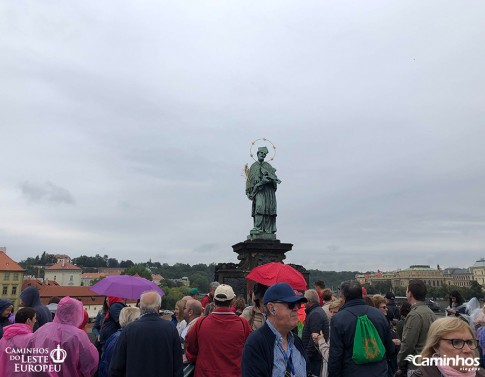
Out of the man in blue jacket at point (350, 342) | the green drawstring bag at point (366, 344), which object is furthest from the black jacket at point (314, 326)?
the green drawstring bag at point (366, 344)

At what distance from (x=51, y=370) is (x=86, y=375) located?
40cm

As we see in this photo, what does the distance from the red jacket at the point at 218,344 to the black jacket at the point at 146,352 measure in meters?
0.27

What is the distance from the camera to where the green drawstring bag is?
413 centimetres

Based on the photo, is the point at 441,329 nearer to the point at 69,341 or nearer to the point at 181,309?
the point at 69,341

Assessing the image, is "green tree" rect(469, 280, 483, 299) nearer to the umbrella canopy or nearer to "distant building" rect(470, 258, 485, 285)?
"distant building" rect(470, 258, 485, 285)

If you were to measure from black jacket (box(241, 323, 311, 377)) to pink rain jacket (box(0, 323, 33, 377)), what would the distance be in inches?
99.9

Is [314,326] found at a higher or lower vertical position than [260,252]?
lower

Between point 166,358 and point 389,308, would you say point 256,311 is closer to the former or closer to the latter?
point 166,358

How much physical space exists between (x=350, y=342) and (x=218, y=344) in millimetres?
1440

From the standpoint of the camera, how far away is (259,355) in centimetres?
296

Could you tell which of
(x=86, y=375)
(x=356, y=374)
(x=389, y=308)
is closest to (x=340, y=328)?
(x=356, y=374)

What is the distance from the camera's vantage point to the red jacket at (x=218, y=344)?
4.32 meters

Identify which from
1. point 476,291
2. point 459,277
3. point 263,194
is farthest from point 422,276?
point 263,194

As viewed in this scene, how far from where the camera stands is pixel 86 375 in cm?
421
